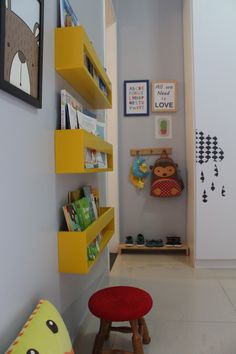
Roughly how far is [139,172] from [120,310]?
221 centimetres

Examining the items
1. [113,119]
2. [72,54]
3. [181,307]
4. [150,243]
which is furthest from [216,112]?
[72,54]

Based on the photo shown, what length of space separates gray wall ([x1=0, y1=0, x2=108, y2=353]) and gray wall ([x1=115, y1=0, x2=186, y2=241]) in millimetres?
1989

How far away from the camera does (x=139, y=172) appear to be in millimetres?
3535

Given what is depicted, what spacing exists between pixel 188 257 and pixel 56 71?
259 centimetres

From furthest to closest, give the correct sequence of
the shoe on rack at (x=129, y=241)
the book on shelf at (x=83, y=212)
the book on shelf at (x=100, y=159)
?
the shoe on rack at (x=129, y=241), the book on shelf at (x=100, y=159), the book on shelf at (x=83, y=212)

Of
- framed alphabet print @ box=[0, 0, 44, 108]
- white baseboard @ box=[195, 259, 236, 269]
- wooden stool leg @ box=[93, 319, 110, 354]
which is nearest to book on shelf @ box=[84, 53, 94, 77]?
framed alphabet print @ box=[0, 0, 44, 108]

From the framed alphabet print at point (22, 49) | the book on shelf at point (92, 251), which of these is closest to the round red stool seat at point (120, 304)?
the book on shelf at point (92, 251)

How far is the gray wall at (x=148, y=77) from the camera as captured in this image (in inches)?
140

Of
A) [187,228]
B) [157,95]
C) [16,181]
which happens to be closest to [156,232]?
[187,228]

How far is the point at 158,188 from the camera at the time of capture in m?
3.41

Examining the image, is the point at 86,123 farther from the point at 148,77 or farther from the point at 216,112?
the point at 148,77

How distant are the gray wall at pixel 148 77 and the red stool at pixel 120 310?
199 centimetres

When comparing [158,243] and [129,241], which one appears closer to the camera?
[158,243]

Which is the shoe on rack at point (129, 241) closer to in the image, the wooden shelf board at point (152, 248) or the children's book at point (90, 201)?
the wooden shelf board at point (152, 248)
